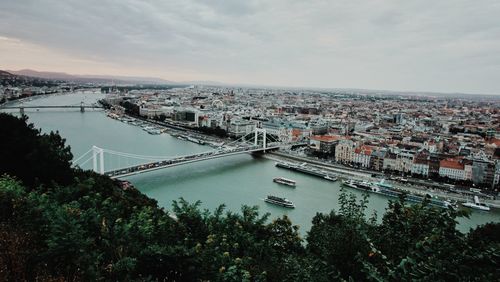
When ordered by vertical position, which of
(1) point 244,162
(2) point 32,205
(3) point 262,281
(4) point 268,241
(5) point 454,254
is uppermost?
(5) point 454,254

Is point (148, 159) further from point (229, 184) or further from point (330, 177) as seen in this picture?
point (330, 177)

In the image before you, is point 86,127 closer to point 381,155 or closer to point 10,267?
point 381,155

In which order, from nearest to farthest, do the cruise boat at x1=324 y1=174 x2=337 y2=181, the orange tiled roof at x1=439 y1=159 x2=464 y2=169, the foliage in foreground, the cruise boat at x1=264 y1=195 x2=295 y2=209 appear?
1. the foliage in foreground
2. the cruise boat at x1=264 y1=195 x2=295 y2=209
3. the cruise boat at x1=324 y1=174 x2=337 y2=181
4. the orange tiled roof at x1=439 y1=159 x2=464 y2=169

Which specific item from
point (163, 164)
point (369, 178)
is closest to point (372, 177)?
→ point (369, 178)

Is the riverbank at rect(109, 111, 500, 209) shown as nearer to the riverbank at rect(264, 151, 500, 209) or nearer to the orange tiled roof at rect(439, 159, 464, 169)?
the riverbank at rect(264, 151, 500, 209)

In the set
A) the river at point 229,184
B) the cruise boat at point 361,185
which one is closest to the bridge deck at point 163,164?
the river at point 229,184

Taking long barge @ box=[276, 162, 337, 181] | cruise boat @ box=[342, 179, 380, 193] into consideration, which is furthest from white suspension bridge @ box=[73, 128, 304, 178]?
cruise boat @ box=[342, 179, 380, 193]

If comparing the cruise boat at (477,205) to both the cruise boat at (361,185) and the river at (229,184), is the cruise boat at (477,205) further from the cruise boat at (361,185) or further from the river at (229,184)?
the cruise boat at (361,185)

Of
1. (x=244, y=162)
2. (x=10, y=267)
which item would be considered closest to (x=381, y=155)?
(x=244, y=162)
